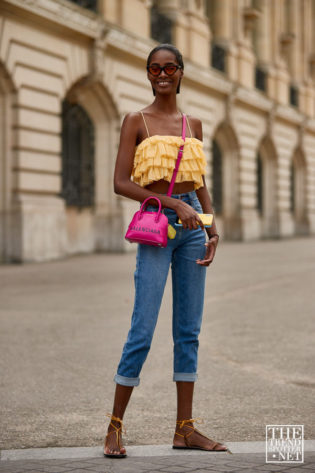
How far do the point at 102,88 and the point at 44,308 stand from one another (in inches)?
469

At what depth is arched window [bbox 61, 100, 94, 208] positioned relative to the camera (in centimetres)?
1992

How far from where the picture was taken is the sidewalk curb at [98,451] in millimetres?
3617

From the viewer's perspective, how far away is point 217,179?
28.9m

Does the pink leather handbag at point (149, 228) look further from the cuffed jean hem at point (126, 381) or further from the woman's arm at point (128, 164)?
the cuffed jean hem at point (126, 381)

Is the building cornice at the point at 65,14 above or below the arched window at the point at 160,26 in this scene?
below

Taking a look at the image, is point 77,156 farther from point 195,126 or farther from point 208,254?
point 208,254

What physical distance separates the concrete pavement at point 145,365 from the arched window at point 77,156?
8.29 metres

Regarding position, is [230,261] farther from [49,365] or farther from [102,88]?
[49,365]

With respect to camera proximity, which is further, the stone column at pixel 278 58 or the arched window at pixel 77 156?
the stone column at pixel 278 58

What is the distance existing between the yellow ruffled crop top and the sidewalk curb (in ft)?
4.01

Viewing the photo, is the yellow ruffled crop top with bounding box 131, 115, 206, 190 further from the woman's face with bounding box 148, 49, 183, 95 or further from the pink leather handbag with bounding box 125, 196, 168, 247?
the woman's face with bounding box 148, 49, 183, 95

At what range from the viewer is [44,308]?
30.5ft

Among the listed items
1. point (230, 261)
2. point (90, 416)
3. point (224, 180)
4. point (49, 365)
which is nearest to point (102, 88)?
point (230, 261)

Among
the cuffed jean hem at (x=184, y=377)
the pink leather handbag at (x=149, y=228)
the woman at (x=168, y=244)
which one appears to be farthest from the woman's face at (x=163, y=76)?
the cuffed jean hem at (x=184, y=377)
